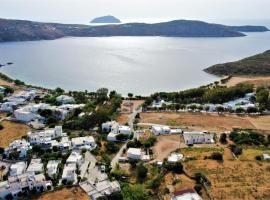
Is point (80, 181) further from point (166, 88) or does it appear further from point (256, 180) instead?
point (166, 88)

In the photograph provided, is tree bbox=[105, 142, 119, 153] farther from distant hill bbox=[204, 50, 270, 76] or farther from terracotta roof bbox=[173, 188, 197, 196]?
distant hill bbox=[204, 50, 270, 76]

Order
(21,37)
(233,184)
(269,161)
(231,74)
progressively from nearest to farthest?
(233,184), (269,161), (231,74), (21,37)

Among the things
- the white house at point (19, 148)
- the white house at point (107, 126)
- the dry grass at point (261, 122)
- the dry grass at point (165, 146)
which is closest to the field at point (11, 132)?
the white house at point (19, 148)

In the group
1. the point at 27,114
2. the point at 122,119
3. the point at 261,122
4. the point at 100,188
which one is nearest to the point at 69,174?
the point at 100,188

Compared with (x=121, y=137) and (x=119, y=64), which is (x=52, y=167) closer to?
(x=121, y=137)

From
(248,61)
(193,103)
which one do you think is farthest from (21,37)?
(193,103)
